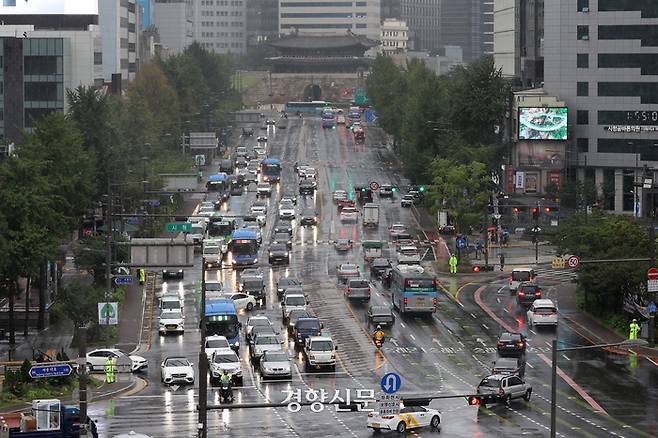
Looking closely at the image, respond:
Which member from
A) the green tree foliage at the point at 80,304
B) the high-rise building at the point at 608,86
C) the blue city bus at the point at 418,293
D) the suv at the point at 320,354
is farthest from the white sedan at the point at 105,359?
the high-rise building at the point at 608,86

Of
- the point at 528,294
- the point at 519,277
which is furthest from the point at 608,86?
the point at 528,294

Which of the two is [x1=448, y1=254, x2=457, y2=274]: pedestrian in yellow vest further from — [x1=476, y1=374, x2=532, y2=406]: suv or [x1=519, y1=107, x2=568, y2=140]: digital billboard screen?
[x1=476, y1=374, x2=532, y2=406]: suv

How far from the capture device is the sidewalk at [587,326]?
289ft

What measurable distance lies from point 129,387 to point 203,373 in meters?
28.6

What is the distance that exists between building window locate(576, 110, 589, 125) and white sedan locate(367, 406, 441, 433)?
106 meters

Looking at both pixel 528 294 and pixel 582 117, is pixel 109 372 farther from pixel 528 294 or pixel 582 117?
pixel 582 117

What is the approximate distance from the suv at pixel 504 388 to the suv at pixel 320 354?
483 inches

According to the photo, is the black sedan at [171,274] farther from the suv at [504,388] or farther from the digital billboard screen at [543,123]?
the digital billboard screen at [543,123]

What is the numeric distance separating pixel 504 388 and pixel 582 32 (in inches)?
4001

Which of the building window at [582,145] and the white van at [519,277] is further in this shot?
the building window at [582,145]

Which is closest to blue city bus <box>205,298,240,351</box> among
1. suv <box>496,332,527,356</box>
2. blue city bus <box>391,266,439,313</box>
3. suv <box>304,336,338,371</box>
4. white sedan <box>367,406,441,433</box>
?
suv <box>304,336,338,371</box>

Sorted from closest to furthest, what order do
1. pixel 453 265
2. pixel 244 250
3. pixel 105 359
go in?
pixel 105 359, pixel 453 265, pixel 244 250

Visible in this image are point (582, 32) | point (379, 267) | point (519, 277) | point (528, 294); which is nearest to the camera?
point (528, 294)

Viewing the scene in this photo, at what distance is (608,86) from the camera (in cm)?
16675
